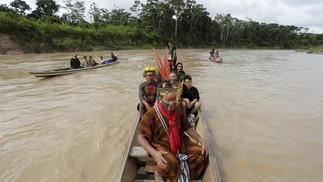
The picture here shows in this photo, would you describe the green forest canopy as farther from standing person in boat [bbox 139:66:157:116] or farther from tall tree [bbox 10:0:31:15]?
standing person in boat [bbox 139:66:157:116]

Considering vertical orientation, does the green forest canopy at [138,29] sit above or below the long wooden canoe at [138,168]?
above

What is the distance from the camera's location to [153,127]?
92.5 inches

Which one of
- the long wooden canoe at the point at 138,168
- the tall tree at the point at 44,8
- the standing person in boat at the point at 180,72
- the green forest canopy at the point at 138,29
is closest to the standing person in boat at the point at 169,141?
the long wooden canoe at the point at 138,168

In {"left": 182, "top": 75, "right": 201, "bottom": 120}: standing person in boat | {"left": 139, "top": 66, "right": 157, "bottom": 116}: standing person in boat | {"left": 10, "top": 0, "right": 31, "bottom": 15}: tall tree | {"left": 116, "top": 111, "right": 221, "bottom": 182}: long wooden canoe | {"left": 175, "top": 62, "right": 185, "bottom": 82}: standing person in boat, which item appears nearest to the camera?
{"left": 116, "top": 111, "right": 221, "bottom": 182}: long wooden canoe

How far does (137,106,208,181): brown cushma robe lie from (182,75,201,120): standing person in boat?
1461 millimetres

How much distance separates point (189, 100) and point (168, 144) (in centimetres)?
201

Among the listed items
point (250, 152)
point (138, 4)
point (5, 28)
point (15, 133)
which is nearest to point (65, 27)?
point (5, 28)

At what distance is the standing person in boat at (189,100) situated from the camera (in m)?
4.09

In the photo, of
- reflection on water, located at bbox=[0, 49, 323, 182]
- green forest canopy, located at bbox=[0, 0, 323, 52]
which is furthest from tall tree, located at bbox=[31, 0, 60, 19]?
reflection on water, located at bbox=[0, 49, 323, 182]

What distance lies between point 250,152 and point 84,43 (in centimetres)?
2885

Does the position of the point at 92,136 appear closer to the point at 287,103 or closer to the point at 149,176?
the point at 149,176

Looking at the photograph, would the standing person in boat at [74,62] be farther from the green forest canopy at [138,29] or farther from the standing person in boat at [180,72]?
the green forest canopy at [138,29]

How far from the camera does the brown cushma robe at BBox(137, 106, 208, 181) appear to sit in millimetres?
2197

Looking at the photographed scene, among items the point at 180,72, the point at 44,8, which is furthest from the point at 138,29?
the point at 180,72
